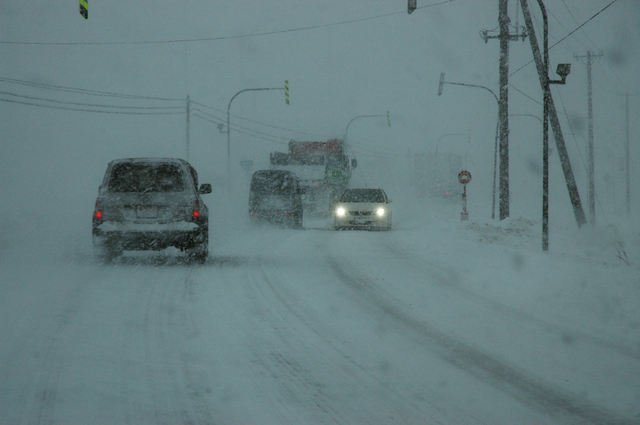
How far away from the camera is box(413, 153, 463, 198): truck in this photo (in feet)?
170

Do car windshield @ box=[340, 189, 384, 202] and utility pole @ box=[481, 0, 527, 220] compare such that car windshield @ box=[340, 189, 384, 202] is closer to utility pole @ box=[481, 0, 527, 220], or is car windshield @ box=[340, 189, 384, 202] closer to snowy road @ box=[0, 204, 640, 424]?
utility pole @ box=[481, 0, 527, 220]

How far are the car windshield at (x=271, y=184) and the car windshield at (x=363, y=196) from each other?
2.18 metres

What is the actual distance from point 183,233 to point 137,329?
16.6 ft

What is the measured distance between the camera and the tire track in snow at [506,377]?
3932mm

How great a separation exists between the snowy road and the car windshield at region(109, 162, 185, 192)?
2.36 m

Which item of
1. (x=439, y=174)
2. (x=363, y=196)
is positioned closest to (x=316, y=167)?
(x=363, y=196)

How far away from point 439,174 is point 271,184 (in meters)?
31.1

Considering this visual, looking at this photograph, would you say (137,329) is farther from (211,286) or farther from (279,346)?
(211,286)

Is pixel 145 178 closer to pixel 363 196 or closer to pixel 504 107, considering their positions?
pixel 363 196

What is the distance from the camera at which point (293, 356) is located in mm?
5184

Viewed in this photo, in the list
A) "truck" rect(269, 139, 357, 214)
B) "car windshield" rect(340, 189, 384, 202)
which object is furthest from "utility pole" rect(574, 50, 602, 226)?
"car windshield" rect(340, 189, 384, 202)

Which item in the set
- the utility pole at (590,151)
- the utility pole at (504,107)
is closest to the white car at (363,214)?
the utility pole at (504,107)

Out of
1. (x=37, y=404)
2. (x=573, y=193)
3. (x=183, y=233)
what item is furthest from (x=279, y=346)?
(x=573, y=193)

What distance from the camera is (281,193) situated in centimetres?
2312
